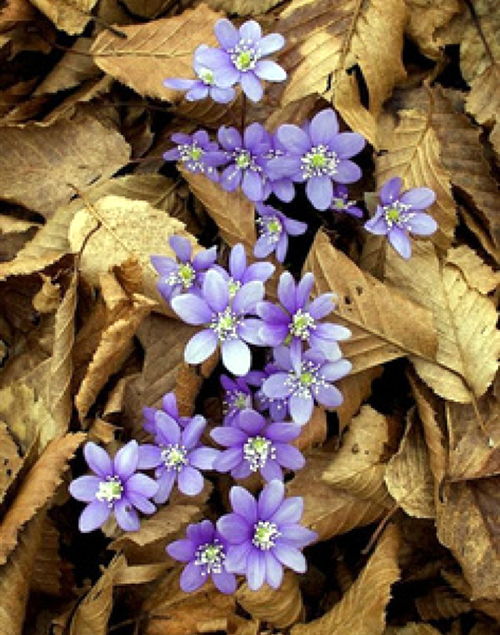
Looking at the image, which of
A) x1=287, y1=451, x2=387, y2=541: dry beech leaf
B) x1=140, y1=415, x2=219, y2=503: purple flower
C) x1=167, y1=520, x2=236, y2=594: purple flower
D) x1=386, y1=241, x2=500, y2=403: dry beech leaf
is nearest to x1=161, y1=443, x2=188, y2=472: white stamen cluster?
x1=140, y1=415, x2=219, y2=503: purple flower

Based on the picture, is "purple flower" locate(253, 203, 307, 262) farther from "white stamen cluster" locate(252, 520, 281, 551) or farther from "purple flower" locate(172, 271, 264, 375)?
"white stamen cluster" locate(252, 520, 281, 551)

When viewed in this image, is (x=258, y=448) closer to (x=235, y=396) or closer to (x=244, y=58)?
(x=235, y=396)


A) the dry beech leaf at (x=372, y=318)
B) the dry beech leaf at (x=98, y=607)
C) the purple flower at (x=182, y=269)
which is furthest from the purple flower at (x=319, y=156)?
the dry beech leaf at (x=98, y=607)

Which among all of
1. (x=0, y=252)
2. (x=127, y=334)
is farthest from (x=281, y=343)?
(x=0, y=252)

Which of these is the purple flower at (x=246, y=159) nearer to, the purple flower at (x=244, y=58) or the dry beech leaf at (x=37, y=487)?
the purple flower at (x=244, y=58)

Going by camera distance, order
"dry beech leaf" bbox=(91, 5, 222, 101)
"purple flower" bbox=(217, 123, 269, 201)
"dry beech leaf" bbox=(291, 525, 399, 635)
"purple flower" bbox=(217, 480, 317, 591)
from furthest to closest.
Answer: "dry beech leaf" bbox=(91, 5, 222, 101) < "purple flower" bbox=(217, 123, 269, 201) < "dry beech leaf" bbox=(291, 525, 399, 635) < "purple flower" bbox=(217, 480, 317, 591)

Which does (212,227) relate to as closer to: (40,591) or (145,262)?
(145,262)
